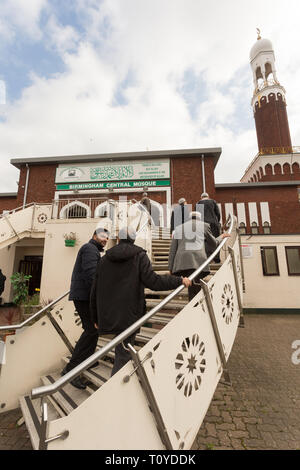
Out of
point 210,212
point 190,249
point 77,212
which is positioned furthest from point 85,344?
point 77,212

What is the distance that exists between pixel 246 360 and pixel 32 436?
15.2ft

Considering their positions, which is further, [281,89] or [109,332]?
[281,89]

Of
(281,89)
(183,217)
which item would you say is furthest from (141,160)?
(281,89)

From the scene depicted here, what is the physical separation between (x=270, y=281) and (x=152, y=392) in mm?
11337

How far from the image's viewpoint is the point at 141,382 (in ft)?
5.96

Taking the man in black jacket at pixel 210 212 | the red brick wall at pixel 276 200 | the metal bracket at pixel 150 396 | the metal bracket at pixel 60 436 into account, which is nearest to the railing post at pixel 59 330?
the metal bracket at pixel 150 396

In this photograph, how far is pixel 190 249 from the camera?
3.47 meters

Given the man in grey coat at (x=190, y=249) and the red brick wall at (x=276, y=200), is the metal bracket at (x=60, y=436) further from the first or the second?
the red brick wall at (x=276, y=200)

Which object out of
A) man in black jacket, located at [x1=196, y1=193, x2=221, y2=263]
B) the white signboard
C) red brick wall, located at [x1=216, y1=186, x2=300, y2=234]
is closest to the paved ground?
man in black jacket, located at [x1=196, y1=193, x2=221, y2=263]

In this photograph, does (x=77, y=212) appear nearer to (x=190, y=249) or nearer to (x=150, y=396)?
(x=190, y=249)

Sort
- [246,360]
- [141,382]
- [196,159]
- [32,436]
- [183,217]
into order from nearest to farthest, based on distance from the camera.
→ [141,382], [32,436], [246,360], [183,217], [196,159]

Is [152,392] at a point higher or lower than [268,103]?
lower

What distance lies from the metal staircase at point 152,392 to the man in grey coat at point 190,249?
18.0 inches

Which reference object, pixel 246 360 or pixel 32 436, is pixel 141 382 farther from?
pixel 246 360
